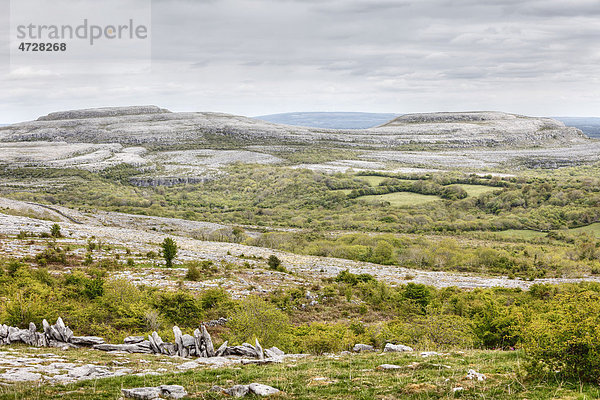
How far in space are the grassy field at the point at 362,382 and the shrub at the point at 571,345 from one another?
1.99 ft

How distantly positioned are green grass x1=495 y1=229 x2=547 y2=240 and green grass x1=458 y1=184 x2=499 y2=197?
40.3 m

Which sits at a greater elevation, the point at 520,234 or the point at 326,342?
the point at 326,342

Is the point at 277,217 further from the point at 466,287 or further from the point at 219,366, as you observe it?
the point at 219,366

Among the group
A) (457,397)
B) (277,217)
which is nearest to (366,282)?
(457,397)

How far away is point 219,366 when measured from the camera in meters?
18.0

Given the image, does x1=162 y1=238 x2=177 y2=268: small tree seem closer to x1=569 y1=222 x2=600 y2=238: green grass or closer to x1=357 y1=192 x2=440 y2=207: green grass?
x1=569 y1=222 x2=600 y2=238: green grass

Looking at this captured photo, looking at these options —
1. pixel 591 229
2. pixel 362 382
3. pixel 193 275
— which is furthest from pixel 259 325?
pixel 591 229

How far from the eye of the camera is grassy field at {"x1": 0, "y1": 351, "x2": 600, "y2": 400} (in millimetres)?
13172

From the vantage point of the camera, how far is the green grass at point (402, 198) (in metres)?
166

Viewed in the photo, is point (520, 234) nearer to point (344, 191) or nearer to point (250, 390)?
point (344, 191)

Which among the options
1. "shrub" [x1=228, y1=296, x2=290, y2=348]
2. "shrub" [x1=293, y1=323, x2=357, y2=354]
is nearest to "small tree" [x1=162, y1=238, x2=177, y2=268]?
"shrub" [x1=228, y1=296, x2=290, y2=348]

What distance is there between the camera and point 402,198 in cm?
17350

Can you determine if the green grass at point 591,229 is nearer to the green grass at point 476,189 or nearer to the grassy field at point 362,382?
the green grass at point 476,189

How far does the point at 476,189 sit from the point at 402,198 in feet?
103
